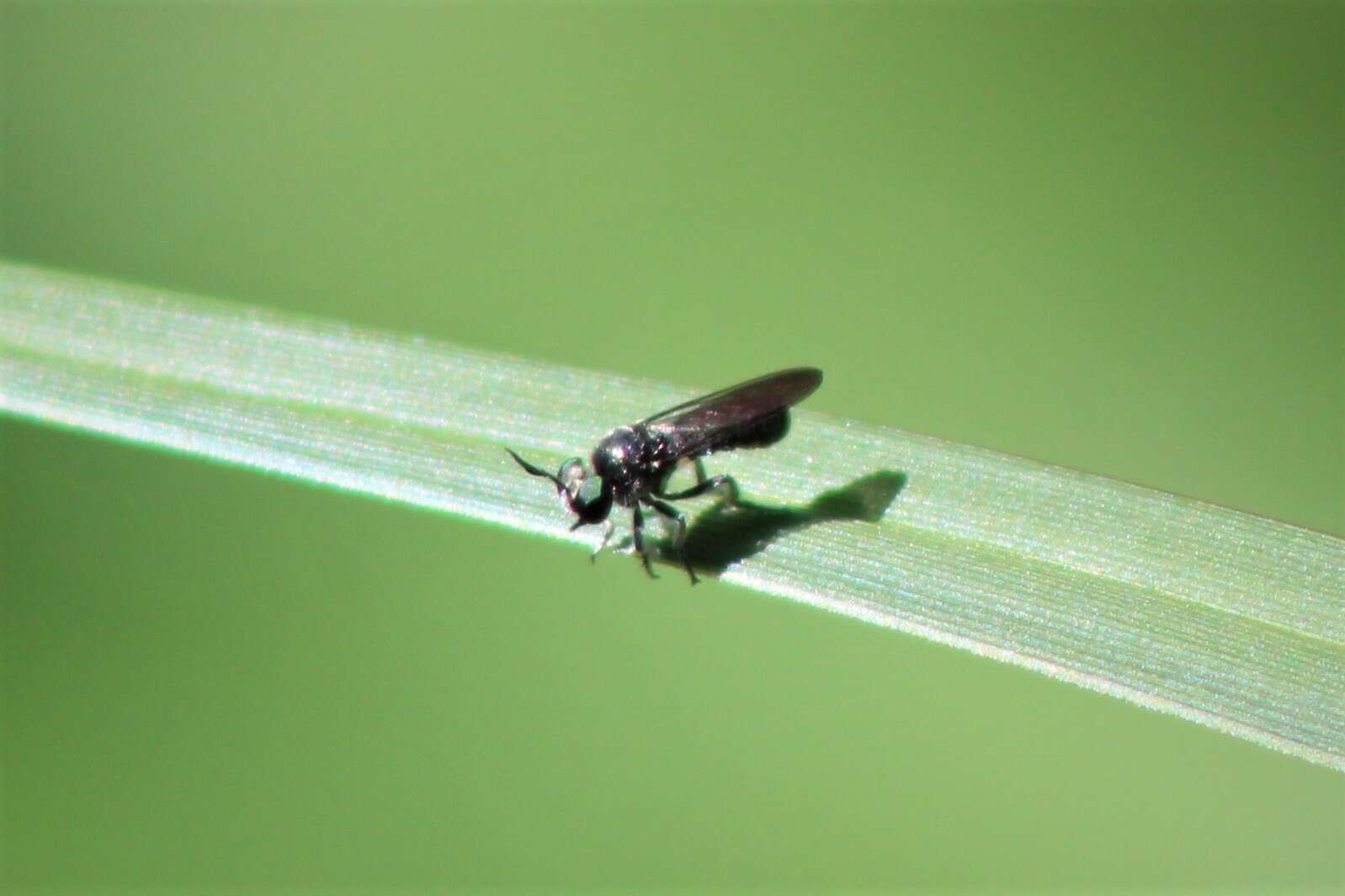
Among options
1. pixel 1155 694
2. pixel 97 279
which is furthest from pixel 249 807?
pixel 1155 694

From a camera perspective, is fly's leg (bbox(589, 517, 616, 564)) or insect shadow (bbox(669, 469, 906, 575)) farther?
fly's leg (bbox(589, 517, 616, 564))

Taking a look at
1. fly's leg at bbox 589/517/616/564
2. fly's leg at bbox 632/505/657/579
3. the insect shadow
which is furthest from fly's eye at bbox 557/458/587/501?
the insect shadow

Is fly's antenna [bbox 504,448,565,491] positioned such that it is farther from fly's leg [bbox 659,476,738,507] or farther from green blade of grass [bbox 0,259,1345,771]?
fly's leg [bbox 659,476,738,507]

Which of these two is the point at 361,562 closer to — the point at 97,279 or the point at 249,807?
the point at 249,807

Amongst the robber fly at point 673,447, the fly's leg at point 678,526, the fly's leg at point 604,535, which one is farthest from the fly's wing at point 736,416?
the fly's leg at point 604,535

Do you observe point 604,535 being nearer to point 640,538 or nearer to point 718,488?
point 640,538

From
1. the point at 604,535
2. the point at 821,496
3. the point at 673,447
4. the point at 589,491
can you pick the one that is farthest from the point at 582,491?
the point at 821,496

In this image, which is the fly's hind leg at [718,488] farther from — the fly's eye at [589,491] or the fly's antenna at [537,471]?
the fly's antenna at [537,471]
